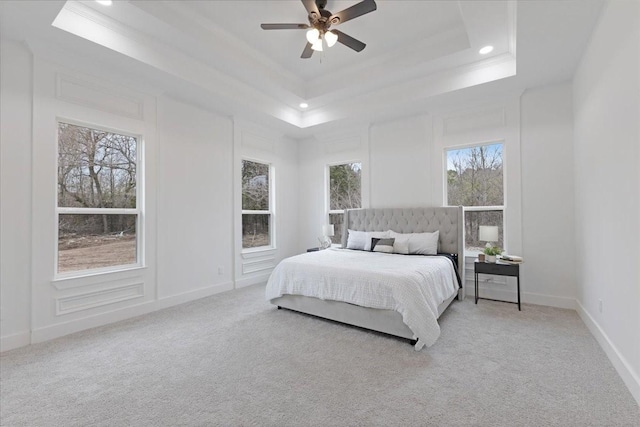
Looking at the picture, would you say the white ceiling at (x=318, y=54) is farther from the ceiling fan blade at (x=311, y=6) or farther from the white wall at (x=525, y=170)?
the ceiling fan blade at (x=311, y=6)

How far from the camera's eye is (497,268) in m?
3.71

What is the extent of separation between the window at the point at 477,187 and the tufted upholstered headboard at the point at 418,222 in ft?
1.12

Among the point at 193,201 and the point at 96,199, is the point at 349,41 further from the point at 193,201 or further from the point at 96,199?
the point at 96,199

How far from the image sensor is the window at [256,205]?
209 inches

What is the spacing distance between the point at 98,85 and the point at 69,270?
84.9 inches

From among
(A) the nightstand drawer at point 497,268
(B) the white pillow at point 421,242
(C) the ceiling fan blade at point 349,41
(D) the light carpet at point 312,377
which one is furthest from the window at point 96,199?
(A) the nightstand drawer at point 497,268

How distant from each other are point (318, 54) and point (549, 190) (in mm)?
3701

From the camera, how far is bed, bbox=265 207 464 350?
2705mm

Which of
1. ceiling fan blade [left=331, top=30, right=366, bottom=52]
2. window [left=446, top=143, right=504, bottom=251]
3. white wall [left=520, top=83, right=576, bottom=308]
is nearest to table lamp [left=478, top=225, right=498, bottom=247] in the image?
window [left=446, top=143, right=504, bottom=251]

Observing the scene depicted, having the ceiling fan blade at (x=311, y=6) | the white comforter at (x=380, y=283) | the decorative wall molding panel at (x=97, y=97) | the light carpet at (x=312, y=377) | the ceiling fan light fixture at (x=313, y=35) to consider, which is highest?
the ceiling fan blade at (x=311, y=6)

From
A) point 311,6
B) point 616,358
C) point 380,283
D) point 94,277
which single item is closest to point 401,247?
point 380,283

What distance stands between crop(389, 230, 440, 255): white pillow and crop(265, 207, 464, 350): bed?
0.63 feet

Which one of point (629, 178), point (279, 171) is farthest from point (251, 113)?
point (629, 178)

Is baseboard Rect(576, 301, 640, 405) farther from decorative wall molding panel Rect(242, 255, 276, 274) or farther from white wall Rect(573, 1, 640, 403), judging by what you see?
decorative wall molding panel Rect(242, 255, 276, 274)
